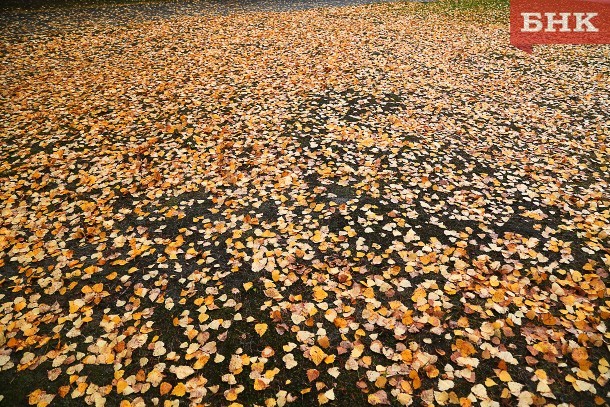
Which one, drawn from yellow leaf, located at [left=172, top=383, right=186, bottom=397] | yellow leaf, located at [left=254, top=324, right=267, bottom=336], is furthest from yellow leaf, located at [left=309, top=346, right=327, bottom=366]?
yellow leaf, located at [left=172, top=383, right=186, bottom=397]

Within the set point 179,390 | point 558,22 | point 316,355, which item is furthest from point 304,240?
point 558,22

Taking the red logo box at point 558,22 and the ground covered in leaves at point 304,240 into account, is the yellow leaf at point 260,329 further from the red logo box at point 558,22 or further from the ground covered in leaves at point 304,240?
the red logo box at point 558,22

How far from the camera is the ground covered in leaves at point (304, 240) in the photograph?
3201 mm

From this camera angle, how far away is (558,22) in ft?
47.5

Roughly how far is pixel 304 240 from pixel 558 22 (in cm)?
1611

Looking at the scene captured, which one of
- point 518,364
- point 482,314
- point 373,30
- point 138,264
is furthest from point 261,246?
point 373,30

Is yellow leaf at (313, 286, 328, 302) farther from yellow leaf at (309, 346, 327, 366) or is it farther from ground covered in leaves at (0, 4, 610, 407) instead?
yellow leaf at (309, 346, 327, 366)

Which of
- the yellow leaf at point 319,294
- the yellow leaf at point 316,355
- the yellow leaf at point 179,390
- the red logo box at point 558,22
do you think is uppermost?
the red logo box at point 558,22

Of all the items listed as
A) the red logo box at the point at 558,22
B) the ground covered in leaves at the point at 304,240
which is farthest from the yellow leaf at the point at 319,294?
the red logo box at the point at 558,22

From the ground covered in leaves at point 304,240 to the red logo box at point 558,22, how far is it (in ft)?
15.0

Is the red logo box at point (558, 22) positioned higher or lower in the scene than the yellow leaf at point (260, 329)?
higher

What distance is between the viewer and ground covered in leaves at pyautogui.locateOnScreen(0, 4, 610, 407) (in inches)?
126

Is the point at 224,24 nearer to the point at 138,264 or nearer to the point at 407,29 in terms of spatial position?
the point at 407,29

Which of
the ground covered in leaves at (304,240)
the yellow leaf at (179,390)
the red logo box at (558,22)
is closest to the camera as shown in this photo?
the yellow leaf at (179,390)
